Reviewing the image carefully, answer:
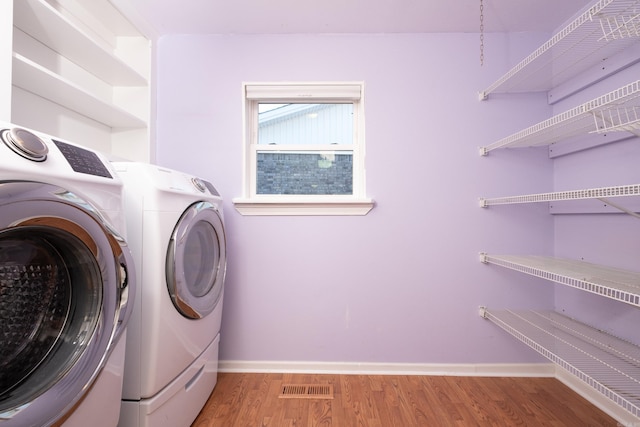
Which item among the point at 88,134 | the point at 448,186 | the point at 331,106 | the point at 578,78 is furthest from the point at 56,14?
the point at 578,78

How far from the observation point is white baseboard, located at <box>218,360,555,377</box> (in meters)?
1.77

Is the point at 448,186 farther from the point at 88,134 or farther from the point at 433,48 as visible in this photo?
the point at 88,134

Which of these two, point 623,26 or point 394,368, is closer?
point 623,26

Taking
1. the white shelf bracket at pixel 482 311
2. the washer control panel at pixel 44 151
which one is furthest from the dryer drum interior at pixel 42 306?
the white shelf bracket at pixel 482 311

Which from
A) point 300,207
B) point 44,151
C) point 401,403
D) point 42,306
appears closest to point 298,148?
point 300,207

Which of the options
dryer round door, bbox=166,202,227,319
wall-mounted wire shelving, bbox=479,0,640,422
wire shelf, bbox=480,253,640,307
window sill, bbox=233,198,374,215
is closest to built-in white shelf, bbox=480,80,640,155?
wall-mounted wire shelving, bbox=479,0,640,422

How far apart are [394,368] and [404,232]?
33.0 inches

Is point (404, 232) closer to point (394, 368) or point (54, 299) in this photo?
point (394, 368)

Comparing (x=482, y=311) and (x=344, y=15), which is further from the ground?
(x=344, y=15)

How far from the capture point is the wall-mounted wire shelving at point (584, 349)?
99 centimetres

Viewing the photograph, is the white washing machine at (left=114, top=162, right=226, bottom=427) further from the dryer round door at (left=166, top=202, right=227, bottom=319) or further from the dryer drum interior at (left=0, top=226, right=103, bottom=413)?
the dryer drum interior at (left=0, top=226, right=103, bottom=413)

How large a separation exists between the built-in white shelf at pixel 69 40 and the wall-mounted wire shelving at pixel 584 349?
7.95 feet

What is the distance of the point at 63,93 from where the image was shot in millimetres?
1290

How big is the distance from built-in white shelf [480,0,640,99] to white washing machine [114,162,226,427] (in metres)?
1.67
